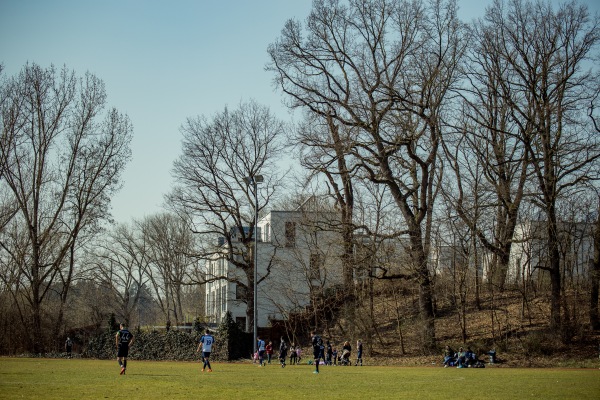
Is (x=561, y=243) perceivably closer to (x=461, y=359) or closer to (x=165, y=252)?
(x=461, y=359)

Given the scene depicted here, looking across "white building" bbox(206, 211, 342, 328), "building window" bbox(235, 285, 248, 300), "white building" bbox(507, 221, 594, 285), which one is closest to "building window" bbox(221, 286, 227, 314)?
"white building" bbox(206, 211, 342, 328)

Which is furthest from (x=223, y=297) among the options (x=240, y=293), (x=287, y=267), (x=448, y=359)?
(x=448, y=359)

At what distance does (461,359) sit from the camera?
34406 millimetres

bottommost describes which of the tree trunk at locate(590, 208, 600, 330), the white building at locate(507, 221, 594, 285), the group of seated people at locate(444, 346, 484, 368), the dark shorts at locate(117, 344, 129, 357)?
the group of seated people at locate(444, 346, 484, 368)

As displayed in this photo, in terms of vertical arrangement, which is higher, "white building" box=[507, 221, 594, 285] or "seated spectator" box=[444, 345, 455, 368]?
"white building" box=[507, 221, 594, 285]

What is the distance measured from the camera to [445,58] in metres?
38.9

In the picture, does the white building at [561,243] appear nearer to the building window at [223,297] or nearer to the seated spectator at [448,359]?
the seated spectator at [448,359]

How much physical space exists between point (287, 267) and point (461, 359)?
21.9 meters

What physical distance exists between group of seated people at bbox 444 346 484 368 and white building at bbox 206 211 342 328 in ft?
29.2

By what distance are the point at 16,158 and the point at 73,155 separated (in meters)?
4.22

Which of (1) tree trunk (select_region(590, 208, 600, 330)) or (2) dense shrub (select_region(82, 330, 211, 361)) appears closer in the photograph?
(1) tree trunk (select_region(590, 208, 600, 330))

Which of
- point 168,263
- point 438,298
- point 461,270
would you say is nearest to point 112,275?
point 168,263

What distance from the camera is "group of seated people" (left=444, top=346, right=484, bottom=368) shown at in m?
34.4

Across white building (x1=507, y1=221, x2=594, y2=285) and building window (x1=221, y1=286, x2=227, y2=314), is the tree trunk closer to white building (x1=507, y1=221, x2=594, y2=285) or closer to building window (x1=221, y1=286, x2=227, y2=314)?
white building (x1=507, y1=221, x2=594, y2=285)
